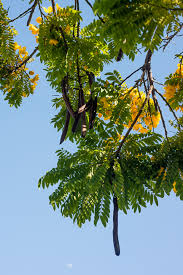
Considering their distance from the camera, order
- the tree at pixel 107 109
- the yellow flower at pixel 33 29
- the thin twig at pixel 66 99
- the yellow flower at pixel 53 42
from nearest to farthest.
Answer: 1. the tree at pixel 107 109
2. the yellow flower at pixel 53 42
3. the thin twig at pixel 66 99
4. the yellow flower at pixel 33 29

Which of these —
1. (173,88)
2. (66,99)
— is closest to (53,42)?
(66,99)

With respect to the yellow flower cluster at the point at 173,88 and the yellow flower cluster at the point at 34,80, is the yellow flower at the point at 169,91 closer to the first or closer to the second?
the yellow flower cluster at the point at 173,88

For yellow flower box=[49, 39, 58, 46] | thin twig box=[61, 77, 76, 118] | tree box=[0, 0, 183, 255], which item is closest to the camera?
tree box=[0, 0, 183, 255]

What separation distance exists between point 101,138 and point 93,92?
65 cm

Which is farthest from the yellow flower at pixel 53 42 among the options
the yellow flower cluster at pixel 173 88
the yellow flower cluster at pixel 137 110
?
the yellow flower cluster at pixel 173 88

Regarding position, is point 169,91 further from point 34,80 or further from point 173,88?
point 34,80

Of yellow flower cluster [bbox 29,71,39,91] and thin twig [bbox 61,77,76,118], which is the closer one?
thin twig [bbox 61,77,76,118]

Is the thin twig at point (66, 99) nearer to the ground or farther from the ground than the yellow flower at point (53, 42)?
nearer to the ground

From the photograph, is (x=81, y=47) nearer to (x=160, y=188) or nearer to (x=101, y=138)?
(x=101, y=138)

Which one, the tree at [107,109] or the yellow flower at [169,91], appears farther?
the yellow flower at [169,91]

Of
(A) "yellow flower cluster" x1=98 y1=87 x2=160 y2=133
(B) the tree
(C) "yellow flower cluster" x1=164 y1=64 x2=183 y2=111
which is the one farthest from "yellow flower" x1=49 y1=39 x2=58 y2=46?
(C) "yellow flower cluster" x1=164 y1=64 x2=183 y2=111

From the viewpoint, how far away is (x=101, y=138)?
3.67m

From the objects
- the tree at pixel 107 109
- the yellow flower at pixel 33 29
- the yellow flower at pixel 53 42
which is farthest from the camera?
the yellow flower at pixel 33 29

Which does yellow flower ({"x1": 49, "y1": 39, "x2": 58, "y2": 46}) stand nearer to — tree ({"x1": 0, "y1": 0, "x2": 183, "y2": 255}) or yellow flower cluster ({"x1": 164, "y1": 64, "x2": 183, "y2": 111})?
tree ({"x1": 0, "y1": 0, "x2": 183, "y2": 255})
